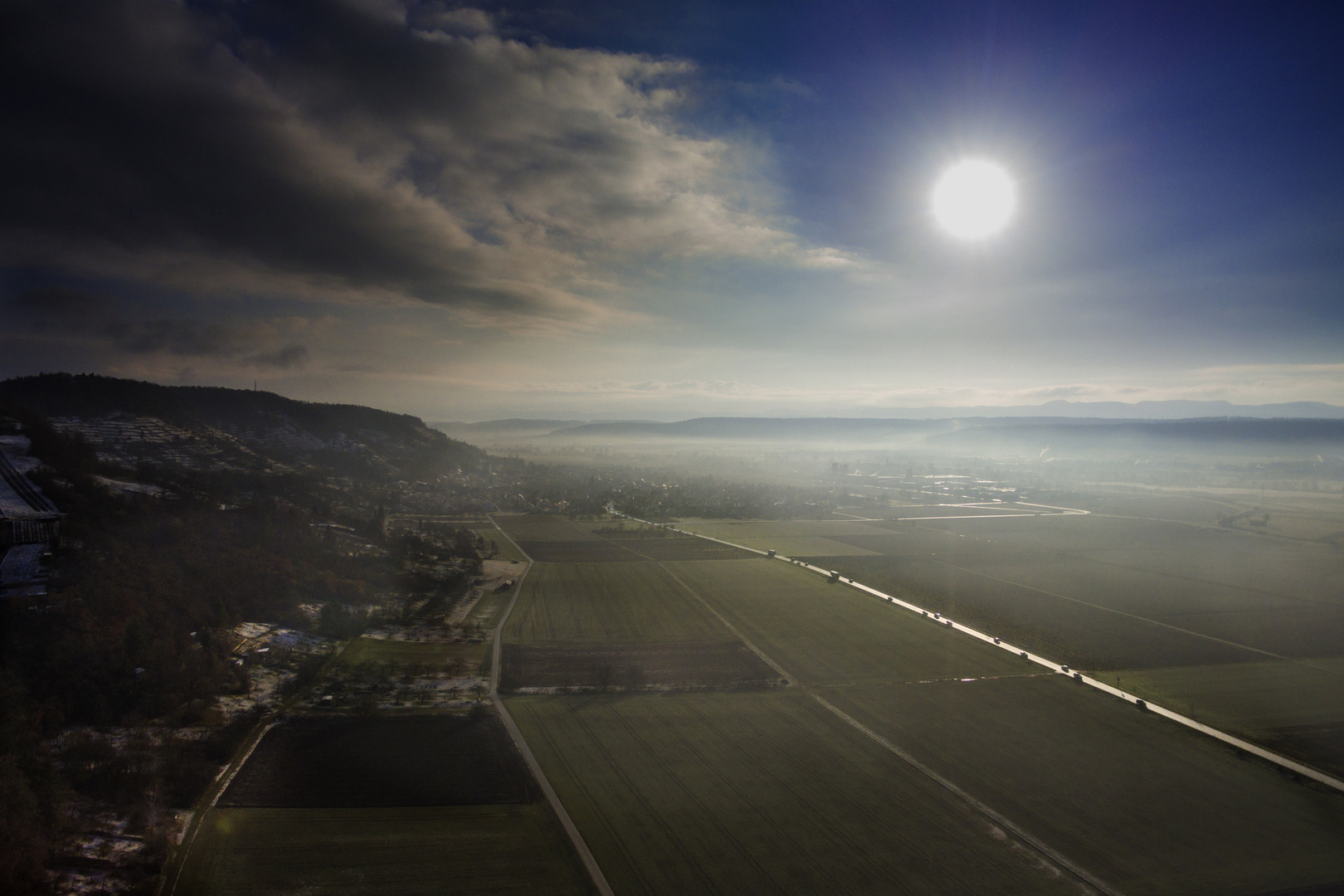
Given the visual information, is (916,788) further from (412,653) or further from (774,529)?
(774,529)

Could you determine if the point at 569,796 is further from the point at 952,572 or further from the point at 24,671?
the point at 952,572

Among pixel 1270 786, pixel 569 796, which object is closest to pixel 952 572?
pixel 1270 786

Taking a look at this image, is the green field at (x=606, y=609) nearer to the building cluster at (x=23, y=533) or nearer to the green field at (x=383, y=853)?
the green field at (x=383, y=853)

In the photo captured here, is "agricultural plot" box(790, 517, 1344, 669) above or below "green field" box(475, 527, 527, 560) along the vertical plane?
above

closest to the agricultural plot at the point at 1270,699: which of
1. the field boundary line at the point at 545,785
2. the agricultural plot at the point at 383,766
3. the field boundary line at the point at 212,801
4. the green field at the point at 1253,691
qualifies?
the green field at the point at 1253,691

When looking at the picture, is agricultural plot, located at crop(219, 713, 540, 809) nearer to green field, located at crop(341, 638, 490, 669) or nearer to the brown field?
the brown field

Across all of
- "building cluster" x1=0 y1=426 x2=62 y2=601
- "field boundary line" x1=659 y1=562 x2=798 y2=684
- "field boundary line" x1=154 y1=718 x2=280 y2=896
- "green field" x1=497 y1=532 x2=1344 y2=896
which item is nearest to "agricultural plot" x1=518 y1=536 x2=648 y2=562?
"field boundary line" x1=659 y1=562 x2=798 y2=684
